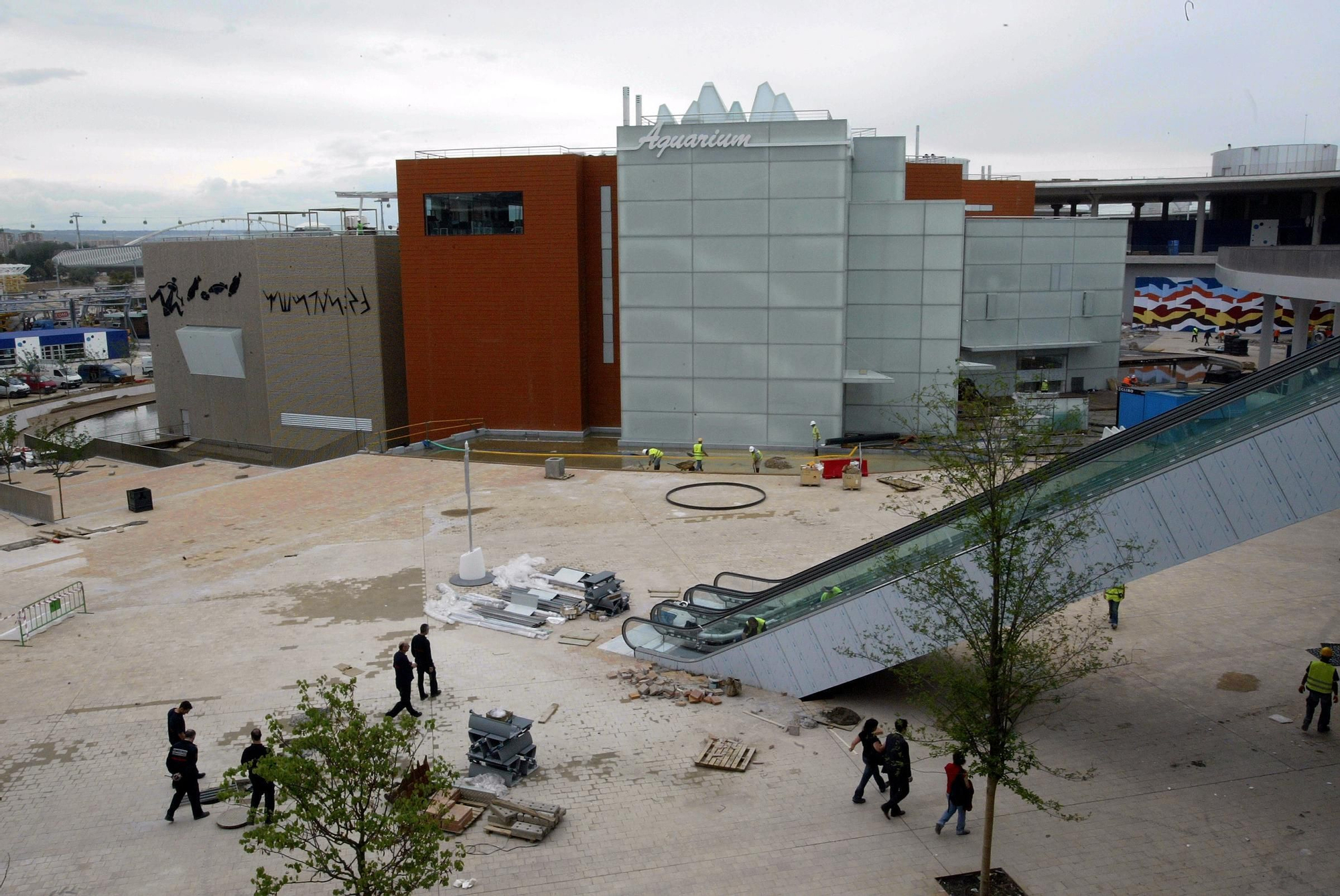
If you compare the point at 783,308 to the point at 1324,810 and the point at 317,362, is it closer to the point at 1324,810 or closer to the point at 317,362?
the point at 317,362

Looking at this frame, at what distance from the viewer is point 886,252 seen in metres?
32.4

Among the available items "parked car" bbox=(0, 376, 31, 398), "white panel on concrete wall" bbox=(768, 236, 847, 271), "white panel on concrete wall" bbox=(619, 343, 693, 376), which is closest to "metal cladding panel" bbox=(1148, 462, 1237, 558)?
"white panel on concrete wall" bbox=(768, 236, 847, 271)

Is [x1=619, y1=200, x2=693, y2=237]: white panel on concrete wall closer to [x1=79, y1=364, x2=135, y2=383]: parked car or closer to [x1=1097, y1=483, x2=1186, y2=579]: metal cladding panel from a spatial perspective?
[x1=1097, y1=483, x2=1186, y2=579]: metal cladding panel

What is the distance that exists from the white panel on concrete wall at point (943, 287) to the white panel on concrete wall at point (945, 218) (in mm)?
1294

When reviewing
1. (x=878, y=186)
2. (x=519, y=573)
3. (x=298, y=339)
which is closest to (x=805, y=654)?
(x=519, y=573)

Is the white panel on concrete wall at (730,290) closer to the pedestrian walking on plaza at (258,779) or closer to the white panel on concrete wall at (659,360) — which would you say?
the white panel on concrete wall at (659,360)

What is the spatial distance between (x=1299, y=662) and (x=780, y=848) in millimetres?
9614

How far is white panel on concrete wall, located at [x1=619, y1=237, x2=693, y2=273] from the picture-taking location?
3188cm

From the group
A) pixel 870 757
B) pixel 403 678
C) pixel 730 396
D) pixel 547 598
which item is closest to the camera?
pixel 870 757

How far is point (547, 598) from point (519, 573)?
5.29 ft

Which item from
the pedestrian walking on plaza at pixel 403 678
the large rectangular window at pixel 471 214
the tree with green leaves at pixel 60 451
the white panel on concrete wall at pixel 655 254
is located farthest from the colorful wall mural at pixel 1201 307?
the pedestrian walking on plaza at pixel 403 678

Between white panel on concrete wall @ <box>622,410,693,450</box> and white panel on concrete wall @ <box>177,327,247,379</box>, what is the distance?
54.8 feet

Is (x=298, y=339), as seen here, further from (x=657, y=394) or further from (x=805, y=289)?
(x=805, y=289)

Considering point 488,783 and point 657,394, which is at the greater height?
point 657,394
